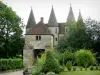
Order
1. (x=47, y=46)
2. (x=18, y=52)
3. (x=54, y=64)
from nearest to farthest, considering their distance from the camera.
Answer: (x=54, y=64)
(x=47, y=46)
(x=18, y=52)

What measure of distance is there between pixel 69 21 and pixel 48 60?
113 feet

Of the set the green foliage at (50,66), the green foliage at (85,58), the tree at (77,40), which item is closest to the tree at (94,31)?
the tree at (77,40)

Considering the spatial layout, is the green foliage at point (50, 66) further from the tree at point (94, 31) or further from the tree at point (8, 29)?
the tree at point (8, 29)

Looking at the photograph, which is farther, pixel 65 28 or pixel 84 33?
pixel 65 28

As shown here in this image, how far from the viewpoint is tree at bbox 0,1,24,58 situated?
56594mm

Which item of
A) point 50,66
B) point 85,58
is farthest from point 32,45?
point 50,66

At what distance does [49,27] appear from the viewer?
203 feet

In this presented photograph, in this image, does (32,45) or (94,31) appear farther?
(32,45)

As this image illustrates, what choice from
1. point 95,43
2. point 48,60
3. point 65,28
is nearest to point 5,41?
point 65,28

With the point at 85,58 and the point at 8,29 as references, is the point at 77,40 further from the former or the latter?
the point at 8,29

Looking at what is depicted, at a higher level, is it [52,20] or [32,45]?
[52,20]

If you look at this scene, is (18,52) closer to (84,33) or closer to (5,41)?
(5,41)

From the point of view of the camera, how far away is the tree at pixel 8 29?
5659 cm

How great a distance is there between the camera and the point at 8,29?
189 ft
